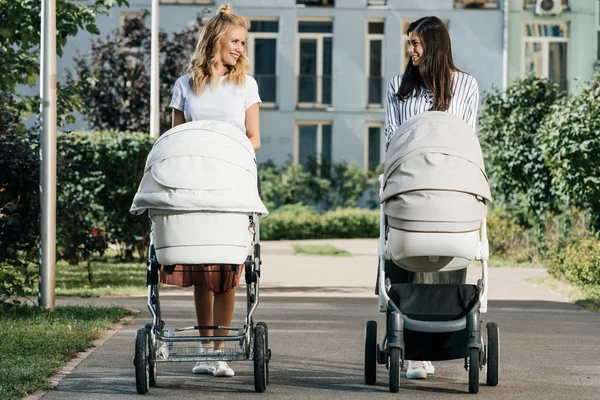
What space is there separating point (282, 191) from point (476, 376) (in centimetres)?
2832

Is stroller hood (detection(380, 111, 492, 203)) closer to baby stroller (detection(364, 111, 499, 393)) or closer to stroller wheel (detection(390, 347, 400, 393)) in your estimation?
baby stroller (detection(364, 111, 499, 393))

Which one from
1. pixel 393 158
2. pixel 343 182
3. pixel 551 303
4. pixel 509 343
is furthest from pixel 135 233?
pixel 343 182

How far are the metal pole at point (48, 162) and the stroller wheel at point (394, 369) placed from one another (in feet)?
16.7

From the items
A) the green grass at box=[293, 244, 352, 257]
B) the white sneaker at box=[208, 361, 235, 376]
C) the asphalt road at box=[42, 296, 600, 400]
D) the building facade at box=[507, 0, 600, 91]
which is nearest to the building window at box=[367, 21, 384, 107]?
the building facade at box=[507, 0, 600, 91]

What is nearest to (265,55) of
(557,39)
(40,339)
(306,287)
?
(557,39)

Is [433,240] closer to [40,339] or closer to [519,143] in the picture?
[40,339]

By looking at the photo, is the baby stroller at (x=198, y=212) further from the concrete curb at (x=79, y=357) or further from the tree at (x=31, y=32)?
the tree at (x=31, y=32)

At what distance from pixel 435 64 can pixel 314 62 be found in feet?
100.0

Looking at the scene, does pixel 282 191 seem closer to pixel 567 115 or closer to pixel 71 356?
pixel 567 115

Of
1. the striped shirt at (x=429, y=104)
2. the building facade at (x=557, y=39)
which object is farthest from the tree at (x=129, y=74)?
the striped shirt at (x=429, y=104)

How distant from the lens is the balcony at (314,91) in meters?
37.4

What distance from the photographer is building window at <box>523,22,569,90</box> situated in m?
37.2

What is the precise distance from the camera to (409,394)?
22.9ft

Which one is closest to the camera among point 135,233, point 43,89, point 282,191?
point 43,89
